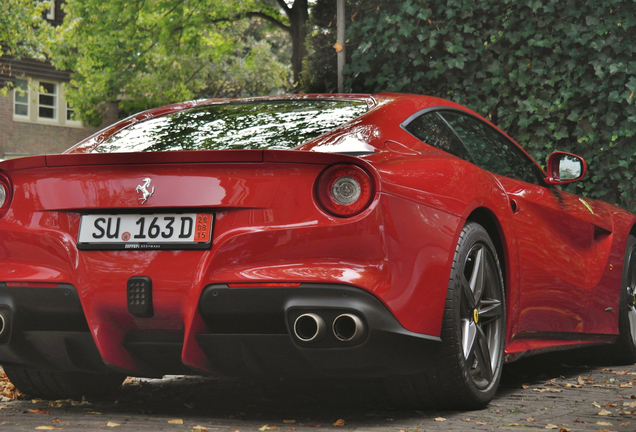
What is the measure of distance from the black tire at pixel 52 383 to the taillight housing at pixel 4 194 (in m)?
0.97

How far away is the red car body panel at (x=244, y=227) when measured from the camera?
3219 mm

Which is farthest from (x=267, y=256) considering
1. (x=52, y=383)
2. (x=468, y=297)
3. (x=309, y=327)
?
(x=52, y=383)

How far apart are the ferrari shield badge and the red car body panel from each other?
2cm

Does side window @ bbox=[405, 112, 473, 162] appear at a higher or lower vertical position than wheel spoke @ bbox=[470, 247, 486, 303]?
higher

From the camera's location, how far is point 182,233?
10.8ft

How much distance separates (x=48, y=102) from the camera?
30.1 metres

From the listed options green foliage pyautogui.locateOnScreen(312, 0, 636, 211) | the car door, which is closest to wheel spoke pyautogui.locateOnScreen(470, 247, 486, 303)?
the car door

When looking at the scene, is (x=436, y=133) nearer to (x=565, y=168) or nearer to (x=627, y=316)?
(x=565, y=168)

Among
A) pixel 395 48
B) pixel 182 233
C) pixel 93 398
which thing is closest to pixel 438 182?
pixel 182 233

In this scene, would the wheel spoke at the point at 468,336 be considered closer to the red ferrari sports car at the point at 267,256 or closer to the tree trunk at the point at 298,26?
the red ferrari sports car at the point at 267,256

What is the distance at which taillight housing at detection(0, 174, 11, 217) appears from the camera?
3.64 m

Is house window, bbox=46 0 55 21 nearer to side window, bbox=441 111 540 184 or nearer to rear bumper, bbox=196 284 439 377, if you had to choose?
side window, bbox=441 111 540 184

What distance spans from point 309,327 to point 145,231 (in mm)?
740

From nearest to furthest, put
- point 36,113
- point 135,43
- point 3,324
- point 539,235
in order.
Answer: point 3,324 < point 539,235 < point 135,43 < point 36,113
